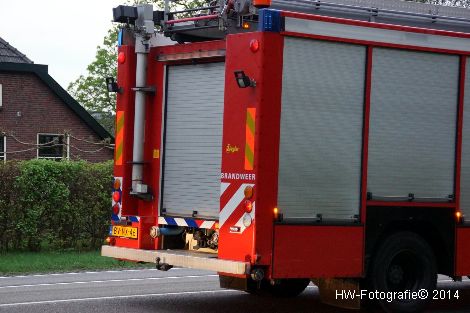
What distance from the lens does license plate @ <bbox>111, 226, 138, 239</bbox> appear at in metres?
12.0

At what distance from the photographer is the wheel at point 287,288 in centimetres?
1287

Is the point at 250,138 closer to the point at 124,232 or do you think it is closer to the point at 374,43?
the point at 374,43

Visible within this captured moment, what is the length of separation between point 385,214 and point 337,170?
792 millimetres

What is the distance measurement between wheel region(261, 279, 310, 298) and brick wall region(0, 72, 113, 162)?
2117cm

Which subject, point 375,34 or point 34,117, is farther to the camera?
point 34,117

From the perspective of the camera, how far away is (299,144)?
10555 millimetres

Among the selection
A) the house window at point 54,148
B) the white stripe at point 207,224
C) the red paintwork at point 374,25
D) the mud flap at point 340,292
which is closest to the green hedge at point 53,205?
the white stripe at point 207,224

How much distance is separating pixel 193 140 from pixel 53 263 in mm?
7067

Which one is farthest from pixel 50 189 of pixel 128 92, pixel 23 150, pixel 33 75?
pixel 33 75

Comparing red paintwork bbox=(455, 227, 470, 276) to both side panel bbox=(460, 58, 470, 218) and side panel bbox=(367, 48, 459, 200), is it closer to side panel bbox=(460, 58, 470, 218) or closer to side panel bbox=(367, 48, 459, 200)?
side panel bbox=(460, 58, 470, 218)

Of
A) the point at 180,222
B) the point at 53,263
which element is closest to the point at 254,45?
the point at 180,222

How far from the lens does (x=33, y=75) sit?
34.8 metres

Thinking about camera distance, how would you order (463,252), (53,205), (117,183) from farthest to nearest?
(53,205)
(117,183)
(463,252)

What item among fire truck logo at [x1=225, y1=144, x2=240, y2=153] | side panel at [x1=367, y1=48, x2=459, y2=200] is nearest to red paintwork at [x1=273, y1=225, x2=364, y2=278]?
side panel at [x1=367, y1=48, x2=459, y2=200]
